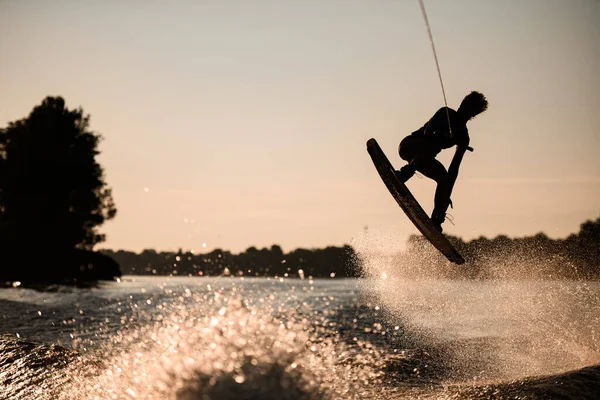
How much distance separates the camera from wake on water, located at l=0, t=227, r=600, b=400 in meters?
5.02

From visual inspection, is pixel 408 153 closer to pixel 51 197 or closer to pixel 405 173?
pixel 405 173

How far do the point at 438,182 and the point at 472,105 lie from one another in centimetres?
147

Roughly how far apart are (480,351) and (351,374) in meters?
3.02

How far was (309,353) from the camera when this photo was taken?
5430 millimetres

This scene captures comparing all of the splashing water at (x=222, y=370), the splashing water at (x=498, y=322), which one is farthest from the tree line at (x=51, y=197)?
the splashing water at (x=222, y=370)

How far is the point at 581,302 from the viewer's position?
14172 millimetres

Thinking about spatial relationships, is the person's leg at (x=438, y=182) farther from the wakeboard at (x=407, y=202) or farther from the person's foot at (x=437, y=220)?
the wakeboard at (x=407, y=202)

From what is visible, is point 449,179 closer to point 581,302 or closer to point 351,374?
point 351,374

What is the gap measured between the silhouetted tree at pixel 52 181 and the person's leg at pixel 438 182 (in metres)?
38.3

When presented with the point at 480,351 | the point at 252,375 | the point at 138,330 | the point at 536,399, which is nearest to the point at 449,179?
the point at 480,351

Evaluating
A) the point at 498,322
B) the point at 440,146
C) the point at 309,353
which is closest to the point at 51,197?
the point at 498,322

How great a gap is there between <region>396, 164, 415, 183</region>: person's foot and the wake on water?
322 cm

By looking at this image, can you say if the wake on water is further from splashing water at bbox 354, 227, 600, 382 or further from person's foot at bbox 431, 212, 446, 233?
person's foot at bbox 431, 212, 446, 233

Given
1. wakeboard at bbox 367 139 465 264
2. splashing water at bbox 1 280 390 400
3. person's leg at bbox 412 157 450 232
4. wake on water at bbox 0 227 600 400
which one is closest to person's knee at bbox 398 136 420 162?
person's leg at bbox 412 157 450 232
